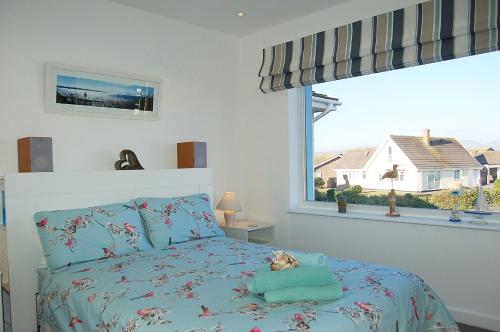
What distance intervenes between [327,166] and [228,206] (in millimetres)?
Answer: 1038

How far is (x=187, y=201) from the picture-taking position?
3.03m

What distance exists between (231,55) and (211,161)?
1.16m

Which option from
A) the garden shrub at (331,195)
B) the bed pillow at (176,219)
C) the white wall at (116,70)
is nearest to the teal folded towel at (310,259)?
the bed pillow at (176,219)

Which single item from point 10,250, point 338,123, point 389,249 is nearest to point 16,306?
point 10,250

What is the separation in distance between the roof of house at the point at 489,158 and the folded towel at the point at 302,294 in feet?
6.04

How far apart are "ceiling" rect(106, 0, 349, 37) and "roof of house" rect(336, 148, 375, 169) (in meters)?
1.29

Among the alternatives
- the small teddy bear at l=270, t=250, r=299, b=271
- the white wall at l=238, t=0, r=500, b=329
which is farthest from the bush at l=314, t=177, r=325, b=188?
the small teddy bear at l=270, t=250, r=299, b=271

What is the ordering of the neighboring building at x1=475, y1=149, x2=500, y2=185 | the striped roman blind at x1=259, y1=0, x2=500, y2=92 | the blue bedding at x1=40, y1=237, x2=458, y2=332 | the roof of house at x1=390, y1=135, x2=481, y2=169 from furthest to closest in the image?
the roof of house at x1=390, y1=135, x2=481, y2=169
the neighboring building at x1=475, y1=149, x2=500, y2=185
the striped roman blind at x1=259, y1=0, x2=500, y2=92
the blue bedding at x1=40, y1=237, x2=458, y2=332

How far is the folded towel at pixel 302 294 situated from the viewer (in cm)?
163

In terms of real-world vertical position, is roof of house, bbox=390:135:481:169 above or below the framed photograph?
below

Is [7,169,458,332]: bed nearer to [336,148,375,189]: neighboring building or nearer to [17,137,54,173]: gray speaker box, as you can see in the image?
[17,137,54,173]: gray speaker box

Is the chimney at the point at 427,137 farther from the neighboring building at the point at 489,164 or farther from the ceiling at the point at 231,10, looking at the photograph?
the ceiling at the point at 231,10

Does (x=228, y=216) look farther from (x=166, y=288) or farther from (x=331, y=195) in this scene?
(x=166, y=288)

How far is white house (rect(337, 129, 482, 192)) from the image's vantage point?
292 cm
